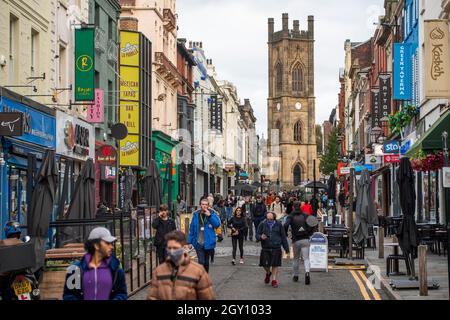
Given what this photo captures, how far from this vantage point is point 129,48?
43938 mm

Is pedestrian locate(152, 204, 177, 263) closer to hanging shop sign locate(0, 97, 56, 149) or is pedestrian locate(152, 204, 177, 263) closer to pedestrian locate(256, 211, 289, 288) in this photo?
pedestrian locate(256, 211, 289, 288)

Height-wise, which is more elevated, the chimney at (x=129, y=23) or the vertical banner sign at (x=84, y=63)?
the chimney at (x=129, y=23)

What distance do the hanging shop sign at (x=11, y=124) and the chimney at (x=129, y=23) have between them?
28574 millimetres

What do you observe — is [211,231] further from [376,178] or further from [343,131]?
[343,131]

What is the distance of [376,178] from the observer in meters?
64.6

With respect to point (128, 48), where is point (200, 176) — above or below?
below

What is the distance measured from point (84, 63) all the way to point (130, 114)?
1241 centimetres

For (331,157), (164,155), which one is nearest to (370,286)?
(164,155)

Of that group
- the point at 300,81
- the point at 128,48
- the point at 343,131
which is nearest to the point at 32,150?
the point at 128,48

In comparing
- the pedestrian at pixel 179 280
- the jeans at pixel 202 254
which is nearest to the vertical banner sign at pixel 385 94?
the jeans at pixel 202 254

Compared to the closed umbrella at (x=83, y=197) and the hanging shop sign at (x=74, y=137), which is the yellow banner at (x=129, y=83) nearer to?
the hanging shop sign at (x=74, y=137)

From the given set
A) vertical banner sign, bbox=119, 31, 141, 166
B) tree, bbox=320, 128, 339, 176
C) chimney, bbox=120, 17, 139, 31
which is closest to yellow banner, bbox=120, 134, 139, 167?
vertical banner sign, bbox=119, 31, 141, 166

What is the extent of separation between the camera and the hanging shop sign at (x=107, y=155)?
115 feet

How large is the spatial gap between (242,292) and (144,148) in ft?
96.2
